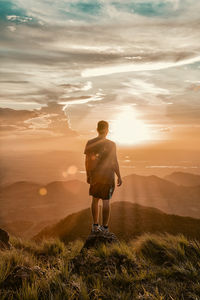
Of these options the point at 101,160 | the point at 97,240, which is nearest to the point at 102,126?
the point at 101,160

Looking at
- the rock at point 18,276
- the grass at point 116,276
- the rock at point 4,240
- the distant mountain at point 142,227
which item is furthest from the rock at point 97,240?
the distant mountain at point 142,227

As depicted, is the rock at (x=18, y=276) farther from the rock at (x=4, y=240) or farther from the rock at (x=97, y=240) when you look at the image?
the rock at (x=4, y=240)

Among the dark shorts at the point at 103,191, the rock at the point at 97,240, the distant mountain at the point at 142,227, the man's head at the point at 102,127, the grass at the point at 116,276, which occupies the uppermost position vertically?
the man's head at the point at 102,127

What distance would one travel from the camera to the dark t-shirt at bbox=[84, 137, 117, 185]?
6266mm

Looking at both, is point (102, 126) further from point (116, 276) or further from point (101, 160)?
point (116, 276)

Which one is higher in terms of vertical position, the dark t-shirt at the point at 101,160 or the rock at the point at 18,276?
the dark t-shirt at the point at 101,160

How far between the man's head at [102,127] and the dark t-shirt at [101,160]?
6.2 inches

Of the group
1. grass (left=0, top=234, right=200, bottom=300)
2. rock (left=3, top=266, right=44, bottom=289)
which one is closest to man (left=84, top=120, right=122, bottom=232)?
grass (left=0, top=234, right=200, bottom=300)

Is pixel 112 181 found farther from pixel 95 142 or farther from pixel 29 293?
pixel 29 293

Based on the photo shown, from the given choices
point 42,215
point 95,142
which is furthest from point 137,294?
point 42,215

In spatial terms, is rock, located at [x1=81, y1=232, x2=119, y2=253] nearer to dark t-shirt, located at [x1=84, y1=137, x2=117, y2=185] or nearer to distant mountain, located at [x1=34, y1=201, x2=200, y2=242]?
dark t-shirt, located at [x1=84, y1=137, x2=117, y2=185]

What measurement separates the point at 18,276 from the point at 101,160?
330 centimetres

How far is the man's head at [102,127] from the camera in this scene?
6207mm

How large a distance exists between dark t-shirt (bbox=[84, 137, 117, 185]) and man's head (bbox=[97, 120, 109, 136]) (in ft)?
0.51
